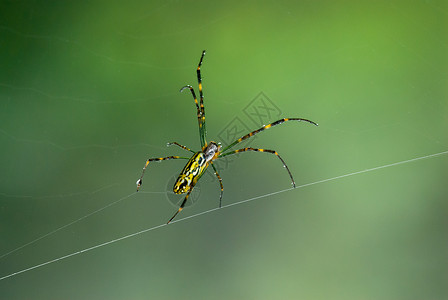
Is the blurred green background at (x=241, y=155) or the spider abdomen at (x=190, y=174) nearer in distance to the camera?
the spider abdomen at (x=190, y=174)

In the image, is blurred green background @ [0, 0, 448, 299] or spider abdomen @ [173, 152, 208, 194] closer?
spider abdomen @ [173, 152, 208, 194]

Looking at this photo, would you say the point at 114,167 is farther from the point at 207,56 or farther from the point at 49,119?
the point at 207,56

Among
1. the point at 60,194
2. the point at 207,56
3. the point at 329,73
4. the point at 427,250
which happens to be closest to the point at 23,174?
the point at 60,194

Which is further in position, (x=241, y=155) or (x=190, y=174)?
(x=241, y=155)
